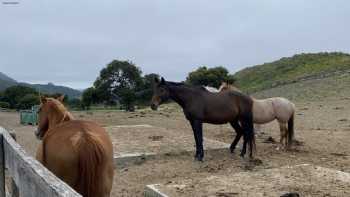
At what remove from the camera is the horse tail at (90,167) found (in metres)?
3.54

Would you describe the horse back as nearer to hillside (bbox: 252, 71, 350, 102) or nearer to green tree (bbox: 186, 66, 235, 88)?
hillside (bbox: 252, 71, 350, 102)

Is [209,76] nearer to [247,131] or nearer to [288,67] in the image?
[288,67]

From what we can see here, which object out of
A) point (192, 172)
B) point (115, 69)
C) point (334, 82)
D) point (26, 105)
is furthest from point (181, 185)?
point (115, 69)

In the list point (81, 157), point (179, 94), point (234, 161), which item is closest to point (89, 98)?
point (179, 94)

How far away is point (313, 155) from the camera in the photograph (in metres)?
8.99

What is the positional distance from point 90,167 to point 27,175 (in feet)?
3.90

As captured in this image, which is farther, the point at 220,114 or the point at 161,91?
the point at 161,91

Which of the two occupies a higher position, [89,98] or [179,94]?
[89,98]

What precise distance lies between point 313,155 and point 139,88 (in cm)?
3710

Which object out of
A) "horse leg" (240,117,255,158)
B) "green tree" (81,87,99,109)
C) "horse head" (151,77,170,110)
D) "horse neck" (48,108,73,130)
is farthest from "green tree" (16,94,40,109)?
"horse neck" (48,108,73,130)

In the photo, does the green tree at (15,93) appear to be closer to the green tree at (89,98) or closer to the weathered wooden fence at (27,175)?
the green tree at (89,98)

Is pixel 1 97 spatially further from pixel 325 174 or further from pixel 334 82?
pixel 325 174

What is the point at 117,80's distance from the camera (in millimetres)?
44156

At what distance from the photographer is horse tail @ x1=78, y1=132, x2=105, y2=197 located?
3.54 metres
